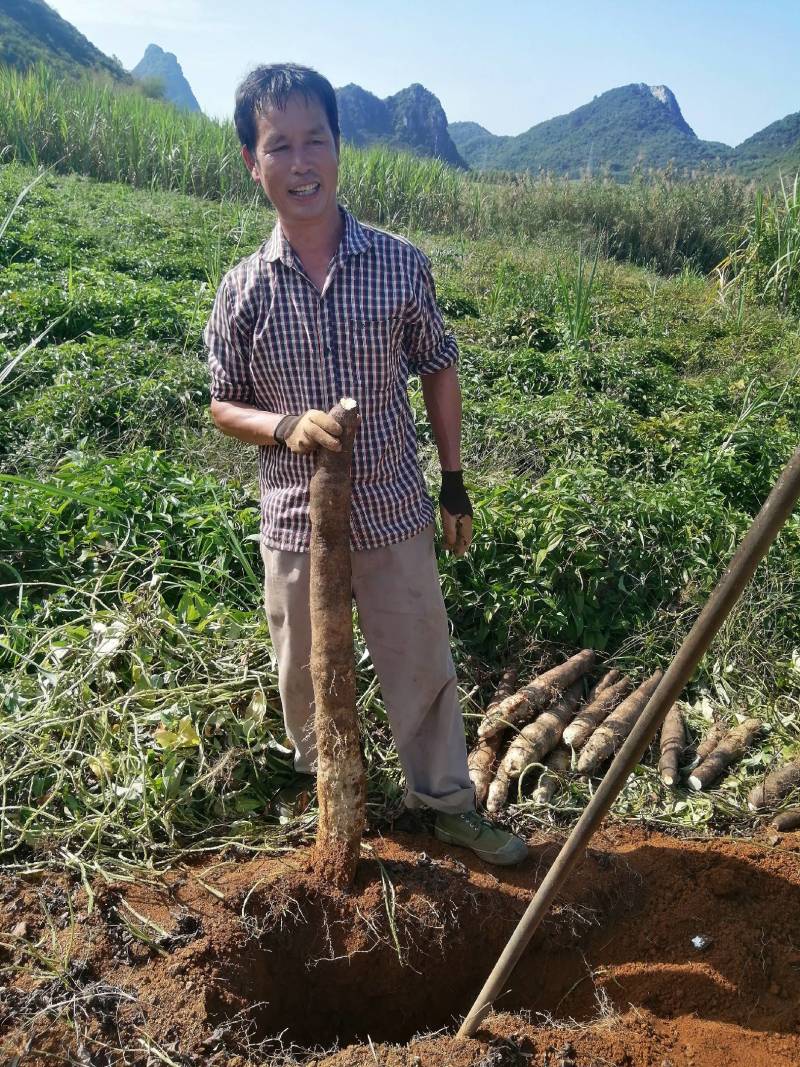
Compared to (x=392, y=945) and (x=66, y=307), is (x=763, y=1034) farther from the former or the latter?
(x=66, y=307)

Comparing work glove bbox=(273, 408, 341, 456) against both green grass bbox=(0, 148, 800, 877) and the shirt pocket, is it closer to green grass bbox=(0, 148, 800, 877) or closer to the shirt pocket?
the shirt pocket

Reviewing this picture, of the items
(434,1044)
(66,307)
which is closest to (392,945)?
(434,1044)

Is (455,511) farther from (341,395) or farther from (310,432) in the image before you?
(310,432)

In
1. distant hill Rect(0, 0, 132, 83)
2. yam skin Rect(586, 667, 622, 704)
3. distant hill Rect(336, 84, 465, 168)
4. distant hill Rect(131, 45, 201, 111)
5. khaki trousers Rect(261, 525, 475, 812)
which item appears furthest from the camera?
distant hill Rect(131, 45, 201, 111)

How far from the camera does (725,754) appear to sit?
2715 millimetres

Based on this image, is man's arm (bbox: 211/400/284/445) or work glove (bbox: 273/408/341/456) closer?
work glove (bbox: 273/408/341/456)

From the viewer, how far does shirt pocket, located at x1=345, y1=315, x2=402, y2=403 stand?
193 cm

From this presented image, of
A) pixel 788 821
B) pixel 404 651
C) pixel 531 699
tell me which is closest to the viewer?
pixel 404 651

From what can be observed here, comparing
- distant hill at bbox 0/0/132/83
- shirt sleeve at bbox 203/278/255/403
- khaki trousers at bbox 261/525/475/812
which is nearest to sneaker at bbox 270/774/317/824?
khaki trousers at bbox 261/525/475/812

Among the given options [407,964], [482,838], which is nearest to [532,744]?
[482,838]

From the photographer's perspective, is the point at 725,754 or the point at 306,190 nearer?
the point at 306,190

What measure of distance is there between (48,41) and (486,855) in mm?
36804

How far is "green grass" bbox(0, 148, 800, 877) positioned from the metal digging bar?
1056 mm

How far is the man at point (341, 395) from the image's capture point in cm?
189
